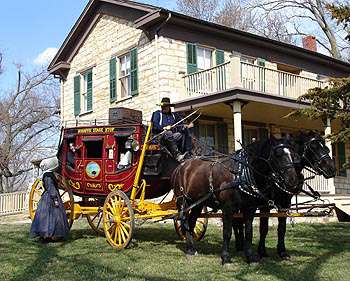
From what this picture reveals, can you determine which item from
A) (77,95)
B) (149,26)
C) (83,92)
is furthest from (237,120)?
(77,95)

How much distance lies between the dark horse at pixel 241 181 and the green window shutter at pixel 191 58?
9.99 meters

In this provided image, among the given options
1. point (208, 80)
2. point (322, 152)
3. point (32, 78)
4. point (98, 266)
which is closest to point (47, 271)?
point (98, 266)

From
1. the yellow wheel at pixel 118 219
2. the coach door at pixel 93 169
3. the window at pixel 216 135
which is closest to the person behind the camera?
the yellow wheel at pixel 118 219

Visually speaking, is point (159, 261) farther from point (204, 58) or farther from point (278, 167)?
point (204, 58)

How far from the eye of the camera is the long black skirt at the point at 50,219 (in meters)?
9.64

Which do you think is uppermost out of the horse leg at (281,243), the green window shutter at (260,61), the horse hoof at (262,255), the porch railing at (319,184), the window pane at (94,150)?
the green window shutter at (260,61)

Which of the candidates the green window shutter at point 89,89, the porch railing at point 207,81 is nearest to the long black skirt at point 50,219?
the porch railing at point 207,81

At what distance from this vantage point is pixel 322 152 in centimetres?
707

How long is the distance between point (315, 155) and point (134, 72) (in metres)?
12.2

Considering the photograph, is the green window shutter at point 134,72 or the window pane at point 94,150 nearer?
the window pane at point 94,150

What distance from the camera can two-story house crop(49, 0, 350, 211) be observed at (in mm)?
16328

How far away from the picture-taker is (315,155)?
279 inches

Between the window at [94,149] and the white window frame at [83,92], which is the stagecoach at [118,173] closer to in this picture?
the window at [94,149]

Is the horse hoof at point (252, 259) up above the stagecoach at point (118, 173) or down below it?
below
